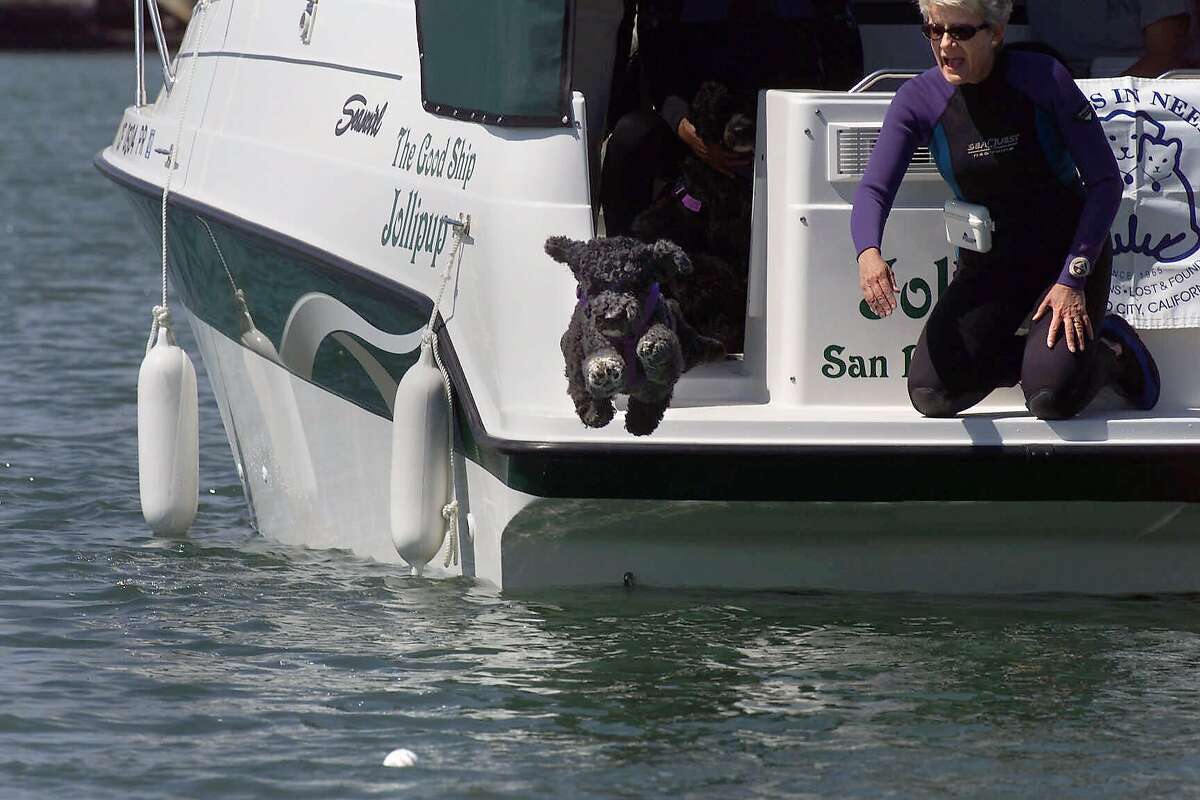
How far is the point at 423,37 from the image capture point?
560 centimetres

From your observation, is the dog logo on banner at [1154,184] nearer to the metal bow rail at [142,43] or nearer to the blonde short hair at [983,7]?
the blonde short hair at [983,7]

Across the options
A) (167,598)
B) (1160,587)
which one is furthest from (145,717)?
(1160,587)

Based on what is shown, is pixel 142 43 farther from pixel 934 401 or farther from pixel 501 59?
pixel 934 401

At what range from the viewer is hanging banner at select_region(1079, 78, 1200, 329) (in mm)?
5117

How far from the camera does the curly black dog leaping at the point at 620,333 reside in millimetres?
4754

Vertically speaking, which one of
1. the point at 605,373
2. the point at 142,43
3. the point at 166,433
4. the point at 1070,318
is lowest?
the point at 166,433

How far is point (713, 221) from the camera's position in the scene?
219 inches

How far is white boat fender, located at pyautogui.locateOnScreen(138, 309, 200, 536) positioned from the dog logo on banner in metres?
2.91

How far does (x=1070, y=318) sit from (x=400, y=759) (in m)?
1.83

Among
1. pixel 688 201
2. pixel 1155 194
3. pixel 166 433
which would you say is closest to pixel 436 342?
pixel 688 201

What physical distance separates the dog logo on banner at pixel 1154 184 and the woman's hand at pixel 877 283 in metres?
0.72

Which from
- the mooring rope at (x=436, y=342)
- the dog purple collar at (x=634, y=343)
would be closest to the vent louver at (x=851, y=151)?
the dog purple collar at (x=634, y=343)

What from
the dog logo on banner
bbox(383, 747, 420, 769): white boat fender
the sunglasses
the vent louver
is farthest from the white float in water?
the dog logo on banner

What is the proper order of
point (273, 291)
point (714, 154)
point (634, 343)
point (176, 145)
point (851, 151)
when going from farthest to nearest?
point (176, 145) < point (273, 291) < point (714, 154) < point (851, 151) < point (634, 343)
